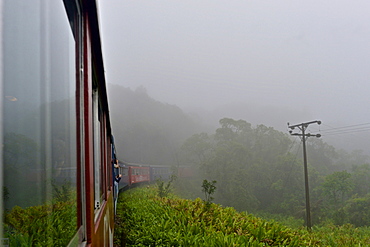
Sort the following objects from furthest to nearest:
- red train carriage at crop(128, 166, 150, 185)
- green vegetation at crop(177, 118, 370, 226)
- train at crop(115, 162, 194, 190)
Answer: green vegetation at crop(177, 118, 370, 226) → red train carriage at crop(128, 166, 150, 185) → train at crop(115, 162, 194, 190)

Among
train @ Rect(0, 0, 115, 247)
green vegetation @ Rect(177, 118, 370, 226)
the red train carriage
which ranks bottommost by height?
green vegetation @ Rect(177, 118, 370, 226)

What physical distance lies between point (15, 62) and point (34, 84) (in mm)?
110

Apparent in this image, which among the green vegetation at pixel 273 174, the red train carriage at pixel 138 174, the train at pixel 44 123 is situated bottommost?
the green vegetation at pixel 273 174

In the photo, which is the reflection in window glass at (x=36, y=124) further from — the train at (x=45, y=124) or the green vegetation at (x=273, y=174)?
the green vegetation at (x=273, y=174)

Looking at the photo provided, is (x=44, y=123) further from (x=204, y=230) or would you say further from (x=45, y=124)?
(x=204, y=230)

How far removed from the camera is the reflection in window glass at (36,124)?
1.58 ft

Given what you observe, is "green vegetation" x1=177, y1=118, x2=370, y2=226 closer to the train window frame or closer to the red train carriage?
the red train carriage

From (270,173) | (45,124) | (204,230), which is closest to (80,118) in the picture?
(45,124)

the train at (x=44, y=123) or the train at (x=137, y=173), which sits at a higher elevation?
the train at (x=44, y=123)

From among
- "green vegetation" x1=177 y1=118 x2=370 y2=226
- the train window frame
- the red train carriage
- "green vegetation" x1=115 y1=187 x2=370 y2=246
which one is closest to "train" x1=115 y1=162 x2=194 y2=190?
the red train carriage

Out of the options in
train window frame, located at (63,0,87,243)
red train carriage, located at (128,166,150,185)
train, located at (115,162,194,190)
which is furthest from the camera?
red train carriage, located at (128,166,150,185)

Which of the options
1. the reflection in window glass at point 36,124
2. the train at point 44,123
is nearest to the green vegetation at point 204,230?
the train at point 44,123

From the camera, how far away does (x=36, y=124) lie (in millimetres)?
623

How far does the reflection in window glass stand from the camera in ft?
1.58
